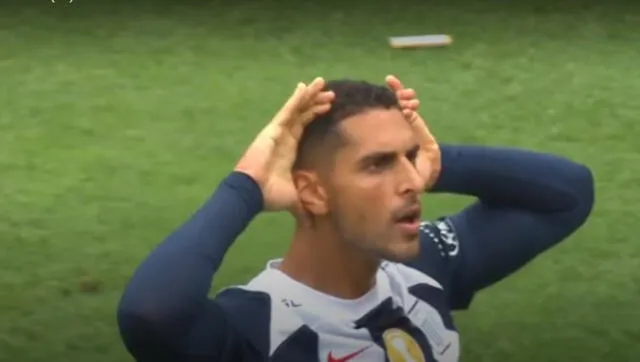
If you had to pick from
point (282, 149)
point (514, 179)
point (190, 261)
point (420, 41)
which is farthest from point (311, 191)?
point (420, 41)

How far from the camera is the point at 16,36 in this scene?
11.9 feet

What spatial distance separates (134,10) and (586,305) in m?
2.12

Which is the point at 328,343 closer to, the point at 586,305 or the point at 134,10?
the point at 586,305

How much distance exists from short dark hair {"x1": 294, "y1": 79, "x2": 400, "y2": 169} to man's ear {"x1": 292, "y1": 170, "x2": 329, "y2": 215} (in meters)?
0.01

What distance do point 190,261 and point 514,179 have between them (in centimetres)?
47

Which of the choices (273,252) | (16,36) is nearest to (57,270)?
(273,252)

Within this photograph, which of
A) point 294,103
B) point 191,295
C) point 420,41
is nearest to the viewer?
point 191,295

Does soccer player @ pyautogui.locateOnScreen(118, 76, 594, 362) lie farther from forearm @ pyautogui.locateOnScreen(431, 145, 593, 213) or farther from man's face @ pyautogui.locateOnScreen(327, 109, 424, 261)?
forearm @ pyautogui.locateOnScreen(431, 145, 593, 213)

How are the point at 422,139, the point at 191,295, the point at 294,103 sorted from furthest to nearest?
the point at 422,139
the point at 294,103
the point at 191,295

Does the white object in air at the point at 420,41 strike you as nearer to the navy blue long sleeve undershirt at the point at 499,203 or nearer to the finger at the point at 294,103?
the navy blue long sleeve undershirt at the point at 499,203

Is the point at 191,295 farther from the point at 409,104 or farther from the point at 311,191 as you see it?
the point at 409,104

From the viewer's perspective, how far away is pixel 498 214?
5.12ft

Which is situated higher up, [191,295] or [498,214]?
[191,295]

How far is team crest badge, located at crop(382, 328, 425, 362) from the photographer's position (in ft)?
4.40
